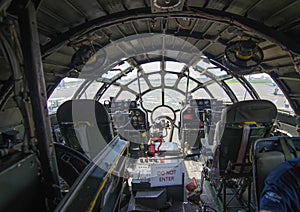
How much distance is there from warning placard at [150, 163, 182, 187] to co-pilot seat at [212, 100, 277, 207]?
670 mm

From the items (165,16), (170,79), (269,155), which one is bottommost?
(269,155)

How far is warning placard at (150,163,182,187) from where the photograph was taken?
279 cm

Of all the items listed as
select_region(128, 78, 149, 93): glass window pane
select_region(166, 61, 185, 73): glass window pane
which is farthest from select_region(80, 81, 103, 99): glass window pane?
select_region(166, 61, 185, 73): glass window pane

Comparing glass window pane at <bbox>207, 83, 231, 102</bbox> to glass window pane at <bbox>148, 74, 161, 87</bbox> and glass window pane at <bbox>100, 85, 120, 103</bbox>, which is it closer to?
glass window pane at <bbox>148, 74, 161, 87</bbox>

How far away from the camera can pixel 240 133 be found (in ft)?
→ 9.45

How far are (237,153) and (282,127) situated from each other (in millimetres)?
2589

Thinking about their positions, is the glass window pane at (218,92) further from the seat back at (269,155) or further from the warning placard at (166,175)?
the seat back at (269,155)

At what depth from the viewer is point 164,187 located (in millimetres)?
2738

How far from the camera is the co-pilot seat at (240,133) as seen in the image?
9.32 feet

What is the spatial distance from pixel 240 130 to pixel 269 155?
3.89 feet

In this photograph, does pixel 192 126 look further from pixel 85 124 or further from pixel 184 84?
pixel 85 124

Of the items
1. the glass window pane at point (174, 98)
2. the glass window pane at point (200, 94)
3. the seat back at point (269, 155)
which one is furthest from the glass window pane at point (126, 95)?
the seat back at point (269, 155)

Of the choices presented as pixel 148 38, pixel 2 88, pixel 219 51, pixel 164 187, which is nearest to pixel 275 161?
pixel 164 187

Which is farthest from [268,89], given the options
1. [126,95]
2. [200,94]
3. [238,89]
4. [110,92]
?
[110,92]
